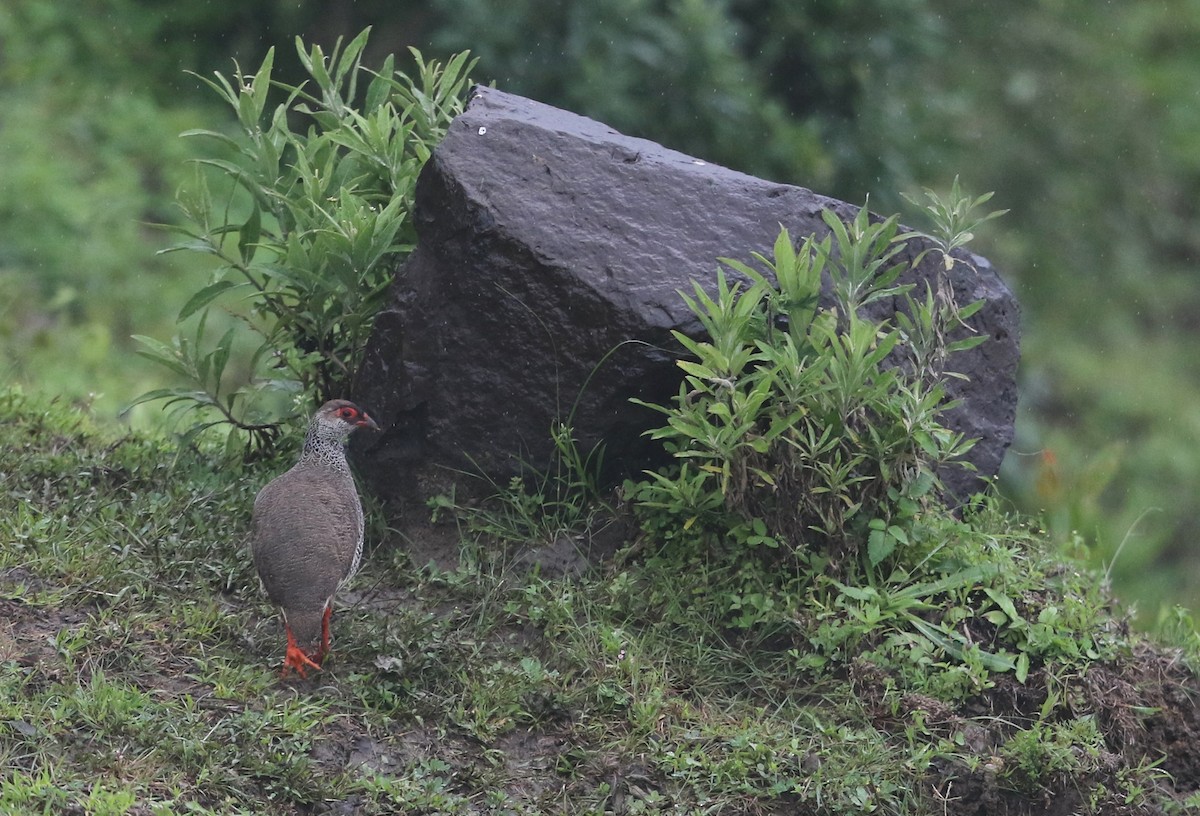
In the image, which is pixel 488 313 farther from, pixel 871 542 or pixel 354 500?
pixel 871 542

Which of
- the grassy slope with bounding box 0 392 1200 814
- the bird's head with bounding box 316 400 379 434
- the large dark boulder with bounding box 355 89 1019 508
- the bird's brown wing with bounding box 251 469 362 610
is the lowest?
the grassy slope with bounding box 0 392 1200 814

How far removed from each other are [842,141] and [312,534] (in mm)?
5481

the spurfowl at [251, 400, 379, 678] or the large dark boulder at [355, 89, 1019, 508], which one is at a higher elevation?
the large dark boulder at [355, 89, 1019, 508]

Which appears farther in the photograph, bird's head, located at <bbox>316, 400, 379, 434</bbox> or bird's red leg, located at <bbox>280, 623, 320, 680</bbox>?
bird's head, located at <bbox>316, 400, 379, 434</bbox>

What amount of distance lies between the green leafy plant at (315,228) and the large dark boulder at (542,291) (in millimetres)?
245

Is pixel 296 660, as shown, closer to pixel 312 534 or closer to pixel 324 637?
pixel 324 637

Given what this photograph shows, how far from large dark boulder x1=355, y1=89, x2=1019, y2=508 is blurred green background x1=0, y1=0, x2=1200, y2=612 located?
7.25ft

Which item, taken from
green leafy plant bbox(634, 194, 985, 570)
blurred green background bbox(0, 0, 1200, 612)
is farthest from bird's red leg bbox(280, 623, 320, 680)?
blurred green background bbox(0, 0, 1200, 612)

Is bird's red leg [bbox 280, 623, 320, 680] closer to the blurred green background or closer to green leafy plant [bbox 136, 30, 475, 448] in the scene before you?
green leafy plant [bbox 136, 30, 475, 448]

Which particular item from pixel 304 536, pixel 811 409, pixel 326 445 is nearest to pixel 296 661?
pixel 304 536

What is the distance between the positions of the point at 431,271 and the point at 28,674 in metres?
1.99

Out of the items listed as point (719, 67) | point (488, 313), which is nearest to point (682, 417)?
point (488, 313)

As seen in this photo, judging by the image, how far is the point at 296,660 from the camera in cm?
464

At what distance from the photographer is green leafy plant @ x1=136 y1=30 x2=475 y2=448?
5359 mm
